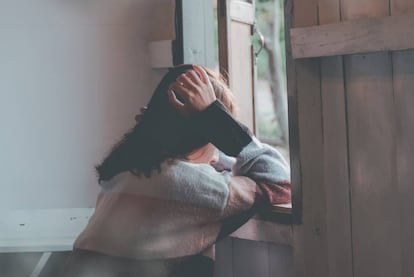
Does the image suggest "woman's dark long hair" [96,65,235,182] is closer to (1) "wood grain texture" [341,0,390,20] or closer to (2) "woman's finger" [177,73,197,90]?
(2) "woman's finger" [177,73,197,90]

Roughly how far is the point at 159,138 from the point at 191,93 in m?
0.13

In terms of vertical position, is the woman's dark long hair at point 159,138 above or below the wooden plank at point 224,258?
above

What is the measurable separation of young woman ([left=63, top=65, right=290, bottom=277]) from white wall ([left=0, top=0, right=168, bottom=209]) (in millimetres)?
241

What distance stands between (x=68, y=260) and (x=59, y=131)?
1.25 feet

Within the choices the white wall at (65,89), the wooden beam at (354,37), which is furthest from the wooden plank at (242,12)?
the wooden beam at (354,37)

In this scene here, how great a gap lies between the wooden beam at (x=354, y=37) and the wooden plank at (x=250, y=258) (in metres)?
0.52

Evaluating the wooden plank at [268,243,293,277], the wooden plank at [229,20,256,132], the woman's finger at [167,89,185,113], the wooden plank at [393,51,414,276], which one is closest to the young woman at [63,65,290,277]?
the woman's finger at [167,89,185,113]

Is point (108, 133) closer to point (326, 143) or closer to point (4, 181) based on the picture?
point (4, 181)

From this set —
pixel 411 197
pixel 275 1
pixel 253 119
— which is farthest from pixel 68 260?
pixel 275 1

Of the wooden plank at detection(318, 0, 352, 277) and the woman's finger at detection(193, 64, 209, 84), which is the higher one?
the woman's finger at detection(193, 64, 209, 84)

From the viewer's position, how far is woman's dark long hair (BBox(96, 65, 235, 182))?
58.4 inches

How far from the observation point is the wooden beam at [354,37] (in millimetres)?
1180

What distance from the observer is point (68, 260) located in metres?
1.61

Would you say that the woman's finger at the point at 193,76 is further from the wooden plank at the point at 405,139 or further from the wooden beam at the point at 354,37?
the wooden plank at the point at 405,139
